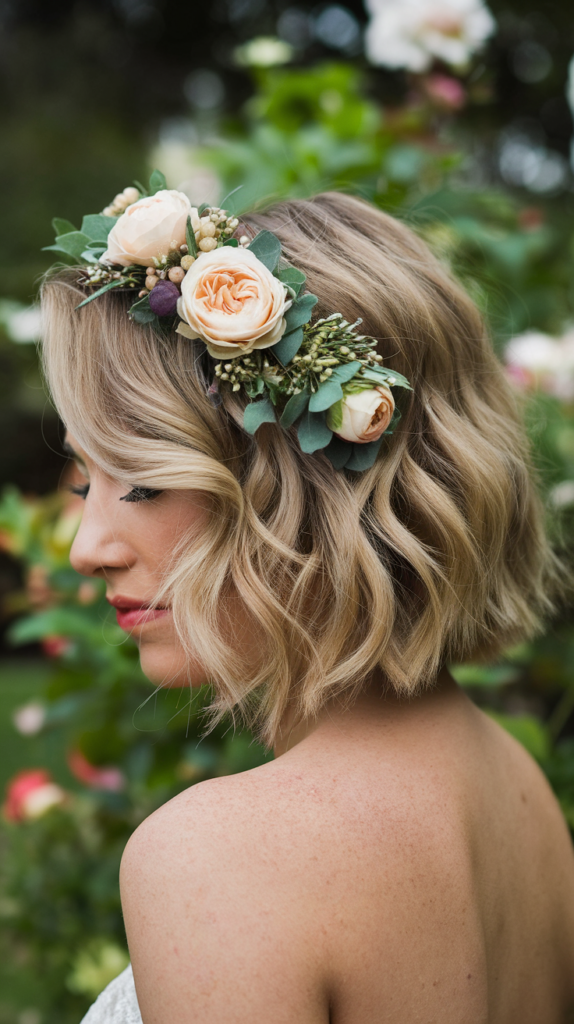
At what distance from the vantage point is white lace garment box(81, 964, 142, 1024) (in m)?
1.36

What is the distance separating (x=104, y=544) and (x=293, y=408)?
41 centimetres

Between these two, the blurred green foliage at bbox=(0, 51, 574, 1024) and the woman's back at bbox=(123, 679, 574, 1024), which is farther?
the blurred green foliage at bbox=(0, 51, 574, 1024)

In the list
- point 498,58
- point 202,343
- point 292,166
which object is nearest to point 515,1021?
point 202,343

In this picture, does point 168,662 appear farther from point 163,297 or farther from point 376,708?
point 163,297

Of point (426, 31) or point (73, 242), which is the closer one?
point (73, 242)

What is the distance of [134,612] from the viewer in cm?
145

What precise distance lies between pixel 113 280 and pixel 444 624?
0.83 meters

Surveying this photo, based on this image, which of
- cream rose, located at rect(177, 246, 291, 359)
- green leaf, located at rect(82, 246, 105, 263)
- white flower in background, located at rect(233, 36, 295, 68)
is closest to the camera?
cream rose, located at rect(177, 246, 291, 359)

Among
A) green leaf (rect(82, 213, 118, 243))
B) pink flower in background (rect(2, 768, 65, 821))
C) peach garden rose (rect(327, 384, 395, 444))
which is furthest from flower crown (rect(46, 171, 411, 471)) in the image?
pink flower in background (rect(2, 768, 65, 821))

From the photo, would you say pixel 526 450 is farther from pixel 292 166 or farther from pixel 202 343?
pixel 292 166

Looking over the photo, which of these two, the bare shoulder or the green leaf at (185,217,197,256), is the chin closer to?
the bare shoulder

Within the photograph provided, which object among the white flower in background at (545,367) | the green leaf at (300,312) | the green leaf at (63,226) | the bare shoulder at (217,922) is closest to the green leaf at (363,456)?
the green leaf at (300,312)

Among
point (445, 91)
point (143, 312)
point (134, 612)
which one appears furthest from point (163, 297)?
point (445, 91)

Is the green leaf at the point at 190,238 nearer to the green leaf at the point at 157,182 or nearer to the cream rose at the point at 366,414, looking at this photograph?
the green leaf at the point at 157,182
